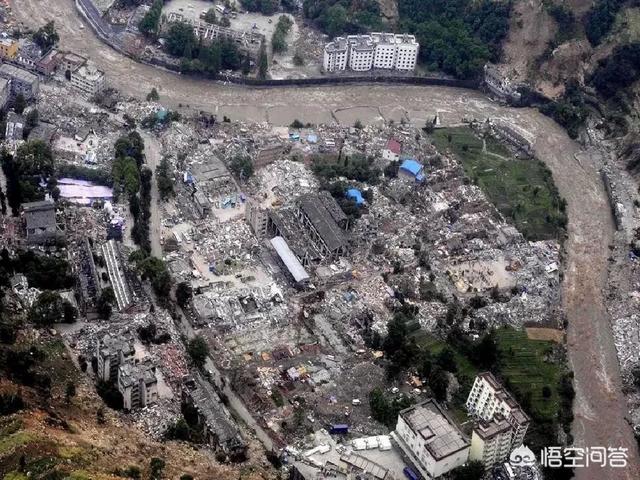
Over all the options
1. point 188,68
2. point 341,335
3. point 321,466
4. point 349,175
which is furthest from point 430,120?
point 321,466

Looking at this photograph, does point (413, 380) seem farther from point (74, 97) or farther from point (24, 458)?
point (74, 97)

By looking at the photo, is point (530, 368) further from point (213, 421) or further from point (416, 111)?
point (416, 111)

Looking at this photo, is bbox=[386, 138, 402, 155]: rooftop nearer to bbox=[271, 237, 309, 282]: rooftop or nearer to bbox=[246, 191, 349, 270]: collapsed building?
bbox=[246, 191, 349, 270]: collapsed building

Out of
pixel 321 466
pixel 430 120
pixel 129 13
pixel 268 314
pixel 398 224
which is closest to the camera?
pixel 321 466

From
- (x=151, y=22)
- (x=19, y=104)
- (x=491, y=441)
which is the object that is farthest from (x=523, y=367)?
(x=151, y=22)

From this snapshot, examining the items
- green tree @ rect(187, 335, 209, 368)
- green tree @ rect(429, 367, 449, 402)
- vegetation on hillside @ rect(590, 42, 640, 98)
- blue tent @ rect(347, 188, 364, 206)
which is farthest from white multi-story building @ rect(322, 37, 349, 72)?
green tree @ rect(429, 367, 449, 402)

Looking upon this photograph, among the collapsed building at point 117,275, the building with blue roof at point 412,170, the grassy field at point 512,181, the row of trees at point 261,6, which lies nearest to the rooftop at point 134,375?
the collapsed building at point 117,275

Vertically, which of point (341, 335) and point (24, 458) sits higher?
point (24, 458)
